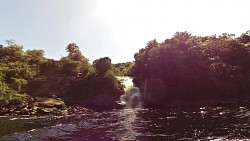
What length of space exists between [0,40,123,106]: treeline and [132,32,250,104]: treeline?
34.2ft

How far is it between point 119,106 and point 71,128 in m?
32.5

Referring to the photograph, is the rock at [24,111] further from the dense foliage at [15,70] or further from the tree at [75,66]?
the tree at [75,66]

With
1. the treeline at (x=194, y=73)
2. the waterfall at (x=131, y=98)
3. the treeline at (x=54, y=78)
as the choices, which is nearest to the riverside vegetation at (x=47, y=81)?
the treeline at (x=54, y=78)

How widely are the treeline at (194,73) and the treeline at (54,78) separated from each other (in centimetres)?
1041

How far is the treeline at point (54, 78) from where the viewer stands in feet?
210

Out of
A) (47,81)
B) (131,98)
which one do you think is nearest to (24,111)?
(47,81)

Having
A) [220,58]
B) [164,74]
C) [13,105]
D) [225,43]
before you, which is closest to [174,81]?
[164,74]

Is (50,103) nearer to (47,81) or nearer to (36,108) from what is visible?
(36,108)

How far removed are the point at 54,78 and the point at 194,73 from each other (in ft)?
125

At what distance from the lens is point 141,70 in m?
83.7

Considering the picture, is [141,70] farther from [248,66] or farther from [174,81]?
[248,66]

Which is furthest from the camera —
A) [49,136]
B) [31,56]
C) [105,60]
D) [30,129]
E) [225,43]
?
[31,56]

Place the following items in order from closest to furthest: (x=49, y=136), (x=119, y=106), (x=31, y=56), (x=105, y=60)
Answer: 1. (x=49, y=136)
2. (x=119, y=106)
3. (x=105, y=60)
4. (x=31, y=56)

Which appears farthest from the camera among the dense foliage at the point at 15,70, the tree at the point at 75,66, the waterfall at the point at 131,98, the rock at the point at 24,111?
the tree at the point at 75,66
